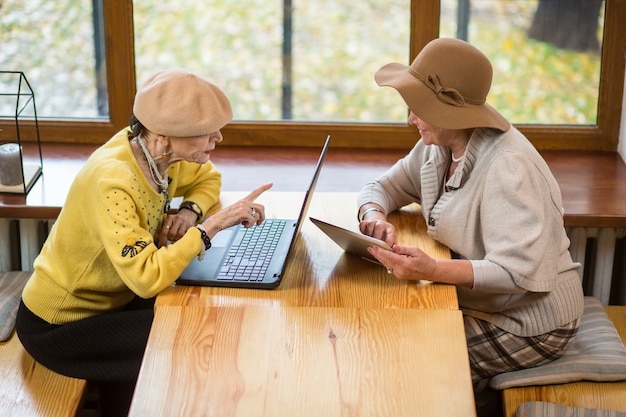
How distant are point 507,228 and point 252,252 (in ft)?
1.99

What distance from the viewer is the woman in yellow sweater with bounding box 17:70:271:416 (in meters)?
2.09

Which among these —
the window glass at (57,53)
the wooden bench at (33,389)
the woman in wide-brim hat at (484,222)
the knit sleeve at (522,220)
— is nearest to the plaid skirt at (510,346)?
the woman in wide-brim hat at (484,222)

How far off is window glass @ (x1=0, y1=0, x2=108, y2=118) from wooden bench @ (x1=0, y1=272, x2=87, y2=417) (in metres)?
1.23

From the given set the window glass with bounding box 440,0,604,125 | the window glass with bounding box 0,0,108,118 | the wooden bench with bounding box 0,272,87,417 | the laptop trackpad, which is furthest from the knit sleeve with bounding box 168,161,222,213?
the window glass with bounding box 440,0,604,125

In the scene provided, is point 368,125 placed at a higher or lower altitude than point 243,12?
lower

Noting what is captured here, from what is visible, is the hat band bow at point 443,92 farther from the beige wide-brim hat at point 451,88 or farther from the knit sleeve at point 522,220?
the knit sleeve at point 522,220

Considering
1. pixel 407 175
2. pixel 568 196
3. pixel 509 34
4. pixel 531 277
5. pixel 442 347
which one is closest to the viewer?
pixel 442 347

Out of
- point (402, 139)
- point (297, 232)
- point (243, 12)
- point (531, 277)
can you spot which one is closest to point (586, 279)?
point (402, 139)

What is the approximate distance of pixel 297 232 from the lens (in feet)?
7.46

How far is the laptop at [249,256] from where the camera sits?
2129mm

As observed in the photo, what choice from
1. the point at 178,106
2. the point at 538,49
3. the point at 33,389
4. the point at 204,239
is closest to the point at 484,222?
the point at 204,239

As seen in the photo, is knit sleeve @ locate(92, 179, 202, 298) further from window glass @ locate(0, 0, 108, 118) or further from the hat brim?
window glass @ locate(0, 0, 108, 118)

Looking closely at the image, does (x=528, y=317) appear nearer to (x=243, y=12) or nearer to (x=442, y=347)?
(x=442, y=347)

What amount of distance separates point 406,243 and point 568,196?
79cm
